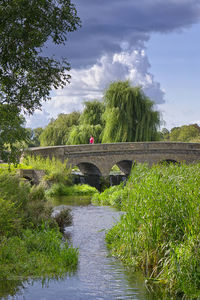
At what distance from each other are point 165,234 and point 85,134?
27.9 meters

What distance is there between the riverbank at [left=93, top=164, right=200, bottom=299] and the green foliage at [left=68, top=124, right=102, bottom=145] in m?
25.7

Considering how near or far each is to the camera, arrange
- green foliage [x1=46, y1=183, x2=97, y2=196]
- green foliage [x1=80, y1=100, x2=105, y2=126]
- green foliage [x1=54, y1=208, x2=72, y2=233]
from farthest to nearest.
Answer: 1. green foliage [x1=80, y1=100, x2=105, y2=126]
2. green foliage [x1=46, y1=183, x2=97, y2=196]
3. green foliage [x1=54, y1=208, x2=72, y2=233]

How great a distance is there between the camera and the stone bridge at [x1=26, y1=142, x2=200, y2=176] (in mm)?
29172

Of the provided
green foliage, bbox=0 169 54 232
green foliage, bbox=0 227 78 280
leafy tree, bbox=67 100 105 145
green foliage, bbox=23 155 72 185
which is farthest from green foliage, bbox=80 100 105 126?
green foliage, bbox=0 227 78 280

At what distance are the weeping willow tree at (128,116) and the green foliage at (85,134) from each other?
1.26m

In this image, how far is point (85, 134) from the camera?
120ft

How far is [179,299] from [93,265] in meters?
2.47

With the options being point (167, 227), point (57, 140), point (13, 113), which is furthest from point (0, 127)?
point (57, 140)


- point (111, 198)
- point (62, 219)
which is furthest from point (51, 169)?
point (62, 219)

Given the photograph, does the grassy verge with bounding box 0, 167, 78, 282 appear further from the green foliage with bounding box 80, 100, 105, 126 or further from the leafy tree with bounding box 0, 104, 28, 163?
the green foliage with bounding box 80, 100, 105, 126

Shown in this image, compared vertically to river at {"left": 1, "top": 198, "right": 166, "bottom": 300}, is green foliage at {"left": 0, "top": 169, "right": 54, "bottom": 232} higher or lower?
higher

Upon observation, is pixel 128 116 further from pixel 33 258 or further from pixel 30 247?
pixel 33 258

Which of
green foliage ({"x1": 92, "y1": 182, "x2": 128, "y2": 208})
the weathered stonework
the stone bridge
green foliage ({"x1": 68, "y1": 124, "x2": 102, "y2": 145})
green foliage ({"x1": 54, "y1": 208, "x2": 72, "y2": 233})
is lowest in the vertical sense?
green foliage ({"x1": 54, "y1": 208, "x2": 72, "y2": 233})

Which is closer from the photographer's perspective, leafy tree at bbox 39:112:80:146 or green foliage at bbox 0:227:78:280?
green foliage at bbox 0:227:78:280
